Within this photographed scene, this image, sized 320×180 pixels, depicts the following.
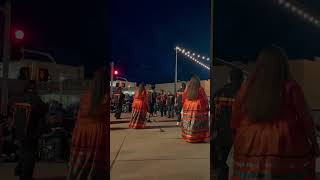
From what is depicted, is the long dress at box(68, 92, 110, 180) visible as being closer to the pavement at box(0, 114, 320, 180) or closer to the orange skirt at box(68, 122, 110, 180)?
the orange skirt at box(68, 122, 110, 180)

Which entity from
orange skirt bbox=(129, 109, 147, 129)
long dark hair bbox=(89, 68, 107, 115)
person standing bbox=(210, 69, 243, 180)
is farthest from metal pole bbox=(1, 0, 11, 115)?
orange skirt bbox=(129, 109, 147, 129)

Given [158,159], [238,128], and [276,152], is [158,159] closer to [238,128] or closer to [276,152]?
[238,128]

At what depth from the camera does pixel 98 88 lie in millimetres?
5297

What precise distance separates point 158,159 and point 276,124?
6.20m

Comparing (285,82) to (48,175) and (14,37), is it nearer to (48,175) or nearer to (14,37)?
(48,175)

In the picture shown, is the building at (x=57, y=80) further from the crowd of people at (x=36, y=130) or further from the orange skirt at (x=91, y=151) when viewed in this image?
the orange skirt at (x=91, y=151)

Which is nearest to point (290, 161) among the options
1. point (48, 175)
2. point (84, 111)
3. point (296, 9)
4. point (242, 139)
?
point (242, 139)

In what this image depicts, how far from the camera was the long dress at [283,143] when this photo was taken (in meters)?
4.18

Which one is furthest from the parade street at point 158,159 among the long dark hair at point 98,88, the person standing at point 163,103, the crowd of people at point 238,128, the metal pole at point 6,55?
the person standing at point 163,103

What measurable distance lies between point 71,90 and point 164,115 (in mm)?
25122

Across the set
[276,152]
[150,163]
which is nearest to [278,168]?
[276,152]

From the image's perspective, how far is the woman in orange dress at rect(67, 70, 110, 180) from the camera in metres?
5.37

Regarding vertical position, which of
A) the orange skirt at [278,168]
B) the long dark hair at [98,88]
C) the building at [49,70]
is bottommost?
the orange skirt at [278,168]

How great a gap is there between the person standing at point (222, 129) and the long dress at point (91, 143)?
1158 mm
